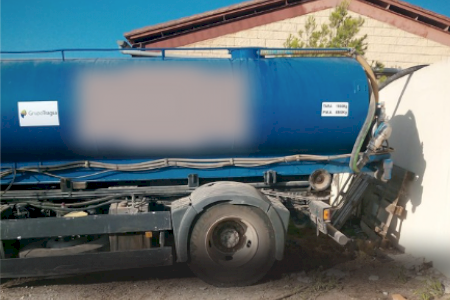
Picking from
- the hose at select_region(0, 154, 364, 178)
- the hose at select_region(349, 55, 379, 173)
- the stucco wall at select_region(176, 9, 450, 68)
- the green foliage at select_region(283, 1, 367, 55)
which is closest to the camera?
the hose at select_region(0, 154, 364, 178)

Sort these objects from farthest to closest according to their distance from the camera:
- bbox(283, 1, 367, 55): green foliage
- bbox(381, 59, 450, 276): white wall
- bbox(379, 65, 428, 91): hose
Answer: bbox(283, 1, 367, 55): green foliage
bbox(379, 65, 428, 91): hose
bbox(381, 59, 450, 276): white wall

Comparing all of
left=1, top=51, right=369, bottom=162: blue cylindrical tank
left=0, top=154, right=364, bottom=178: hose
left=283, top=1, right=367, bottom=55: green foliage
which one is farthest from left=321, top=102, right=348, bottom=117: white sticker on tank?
left=283, top=1, right=367, bottom=55: green foliage

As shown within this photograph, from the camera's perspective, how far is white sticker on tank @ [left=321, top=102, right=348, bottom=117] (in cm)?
405

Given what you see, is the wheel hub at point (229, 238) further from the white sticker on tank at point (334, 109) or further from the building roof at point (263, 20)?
the building roof at point (263, 20)

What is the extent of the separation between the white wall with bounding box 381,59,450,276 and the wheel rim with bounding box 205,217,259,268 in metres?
2.53

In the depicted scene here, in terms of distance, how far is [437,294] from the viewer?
3.76m

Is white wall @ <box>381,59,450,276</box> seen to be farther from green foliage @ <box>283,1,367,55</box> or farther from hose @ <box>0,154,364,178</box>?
green foliage @ <box>283,1,367,55</box>

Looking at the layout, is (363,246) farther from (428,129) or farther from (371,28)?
(371,28)

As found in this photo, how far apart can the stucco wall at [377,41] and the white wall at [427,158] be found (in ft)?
19.8

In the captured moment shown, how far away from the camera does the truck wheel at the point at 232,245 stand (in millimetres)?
3869

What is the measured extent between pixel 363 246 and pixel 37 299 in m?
4.60

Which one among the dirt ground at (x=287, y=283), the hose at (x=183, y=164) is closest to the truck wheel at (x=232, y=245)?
the dirt ground at (x=287, y=283)

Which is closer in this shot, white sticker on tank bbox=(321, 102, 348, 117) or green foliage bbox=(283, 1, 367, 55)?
white sticker on tank bbox=(321, 102, 348, 117)

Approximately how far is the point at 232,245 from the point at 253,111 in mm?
1716
